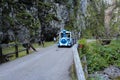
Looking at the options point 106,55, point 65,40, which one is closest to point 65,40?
point 65,40

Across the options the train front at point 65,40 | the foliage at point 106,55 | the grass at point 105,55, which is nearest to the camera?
the grass at point 105,55

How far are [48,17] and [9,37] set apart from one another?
1792 cm

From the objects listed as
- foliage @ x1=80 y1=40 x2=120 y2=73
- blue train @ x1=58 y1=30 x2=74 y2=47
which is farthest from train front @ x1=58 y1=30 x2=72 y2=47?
foliage @ x1=80 y1=40 x2=120 y2=73

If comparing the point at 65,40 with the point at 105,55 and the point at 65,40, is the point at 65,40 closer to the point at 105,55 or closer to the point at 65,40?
the point at 65,40

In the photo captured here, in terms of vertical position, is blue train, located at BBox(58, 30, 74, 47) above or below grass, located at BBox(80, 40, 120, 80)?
above

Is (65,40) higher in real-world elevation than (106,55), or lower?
higher

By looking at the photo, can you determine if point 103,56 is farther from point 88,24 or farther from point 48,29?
point 88,24

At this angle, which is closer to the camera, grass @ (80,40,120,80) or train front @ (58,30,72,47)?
grass @ (80,40,120,80)

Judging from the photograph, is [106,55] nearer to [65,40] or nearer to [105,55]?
[105,55]

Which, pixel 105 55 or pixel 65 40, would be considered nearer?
pixel 105 55

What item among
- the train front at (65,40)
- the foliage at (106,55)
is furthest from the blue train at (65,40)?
the foliage at (106,55)

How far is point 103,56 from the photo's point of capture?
23.2 meters

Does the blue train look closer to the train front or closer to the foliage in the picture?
the train front

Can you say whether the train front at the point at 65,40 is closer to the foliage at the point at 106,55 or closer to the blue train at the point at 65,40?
the blue train at the point at 65,40
